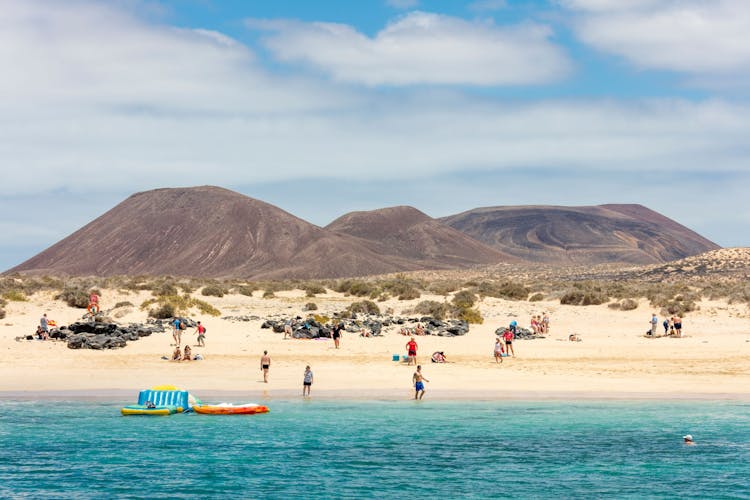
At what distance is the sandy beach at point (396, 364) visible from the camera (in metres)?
33.3

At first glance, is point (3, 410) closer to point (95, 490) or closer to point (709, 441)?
point (95, 490)

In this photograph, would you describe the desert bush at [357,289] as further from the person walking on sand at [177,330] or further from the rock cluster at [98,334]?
the person walking on sand at [177,330]

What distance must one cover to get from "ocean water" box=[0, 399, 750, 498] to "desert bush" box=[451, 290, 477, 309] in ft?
105

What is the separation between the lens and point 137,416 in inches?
1136

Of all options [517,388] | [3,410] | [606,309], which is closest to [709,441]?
[517,388]

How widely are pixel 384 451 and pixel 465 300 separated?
44.7 metres

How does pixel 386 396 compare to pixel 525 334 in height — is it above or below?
below

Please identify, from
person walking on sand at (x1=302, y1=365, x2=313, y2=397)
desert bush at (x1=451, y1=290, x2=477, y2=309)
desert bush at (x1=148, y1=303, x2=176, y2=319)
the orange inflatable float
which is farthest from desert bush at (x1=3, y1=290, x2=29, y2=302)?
the orange inflatable float

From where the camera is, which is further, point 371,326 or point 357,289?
point 357,289

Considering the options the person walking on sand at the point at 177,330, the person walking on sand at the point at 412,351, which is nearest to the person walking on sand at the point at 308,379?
the person walking on sand at the point at 412,351

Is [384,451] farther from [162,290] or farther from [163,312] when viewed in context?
[162,290]

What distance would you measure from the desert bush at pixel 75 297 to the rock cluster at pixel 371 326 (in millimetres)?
14533

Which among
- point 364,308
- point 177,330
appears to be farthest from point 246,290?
point 177,330

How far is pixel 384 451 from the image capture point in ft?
77.3
